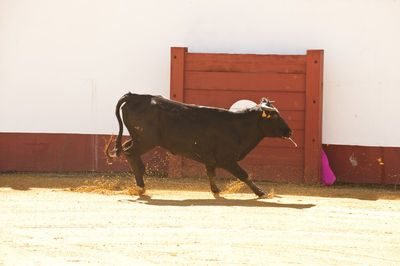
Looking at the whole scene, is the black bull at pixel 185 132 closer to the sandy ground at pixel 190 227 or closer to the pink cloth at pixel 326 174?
the sandy ground at pixel 190 227

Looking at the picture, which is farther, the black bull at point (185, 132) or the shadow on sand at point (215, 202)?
the black bull at point (185, 132)

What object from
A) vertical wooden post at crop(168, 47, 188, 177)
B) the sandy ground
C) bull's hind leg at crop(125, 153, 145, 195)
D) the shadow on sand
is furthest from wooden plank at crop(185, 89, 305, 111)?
the shadow on sand

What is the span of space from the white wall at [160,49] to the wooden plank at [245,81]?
1.67ft

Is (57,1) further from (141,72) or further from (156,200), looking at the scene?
(156,200)

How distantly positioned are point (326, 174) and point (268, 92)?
60.4 inches

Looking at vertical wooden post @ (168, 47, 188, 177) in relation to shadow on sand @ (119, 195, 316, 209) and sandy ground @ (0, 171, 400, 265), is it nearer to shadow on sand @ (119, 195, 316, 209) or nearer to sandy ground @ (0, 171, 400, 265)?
sandy ground @ (0, 171, 400, 265)

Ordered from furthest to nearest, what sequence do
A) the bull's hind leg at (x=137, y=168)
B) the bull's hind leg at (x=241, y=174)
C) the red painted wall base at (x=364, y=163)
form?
1. the red painted wall base at (x=364, y=163)
2. the bull's hind leg at (x=137, y=168)
3. the bull's hind leg at (x=241, y=174)

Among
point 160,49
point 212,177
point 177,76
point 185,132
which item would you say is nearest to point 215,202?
point 212,177

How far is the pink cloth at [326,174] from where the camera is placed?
33.9 ft

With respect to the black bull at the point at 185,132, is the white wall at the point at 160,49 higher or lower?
higher

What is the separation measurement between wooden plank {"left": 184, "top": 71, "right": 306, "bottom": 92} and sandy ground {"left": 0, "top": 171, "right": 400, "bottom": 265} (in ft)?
6.53

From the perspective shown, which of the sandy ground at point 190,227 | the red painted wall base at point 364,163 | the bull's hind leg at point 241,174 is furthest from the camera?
the red painted wall base at point 364,163

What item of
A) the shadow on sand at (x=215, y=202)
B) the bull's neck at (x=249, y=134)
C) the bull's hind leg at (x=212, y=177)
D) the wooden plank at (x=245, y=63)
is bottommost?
the shadow on sand at (x=215, y=202)

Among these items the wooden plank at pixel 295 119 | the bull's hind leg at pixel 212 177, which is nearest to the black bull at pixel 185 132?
the bull's hind leg at pixel 212 177
